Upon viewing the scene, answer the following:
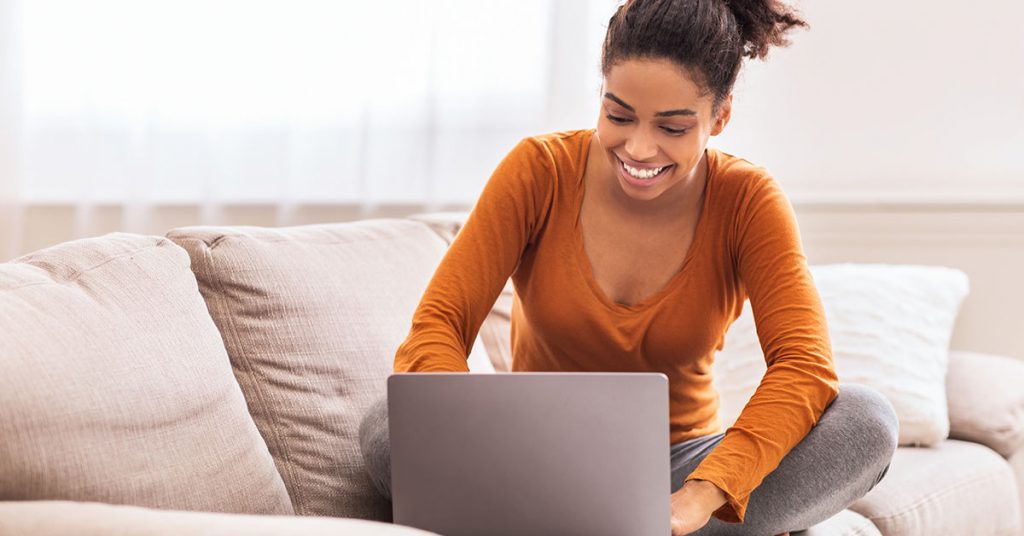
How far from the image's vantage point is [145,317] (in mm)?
1340

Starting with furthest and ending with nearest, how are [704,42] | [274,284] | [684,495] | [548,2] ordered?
[548,2] → [274,284] → [704,42] → [684,495]

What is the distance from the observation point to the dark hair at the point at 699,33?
1.51 metres

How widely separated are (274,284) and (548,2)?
1.25 meters

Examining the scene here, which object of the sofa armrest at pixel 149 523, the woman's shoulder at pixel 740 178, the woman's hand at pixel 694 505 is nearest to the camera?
the sofa armrest at pixel 149 523

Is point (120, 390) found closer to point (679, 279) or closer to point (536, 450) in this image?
point (536, 450)

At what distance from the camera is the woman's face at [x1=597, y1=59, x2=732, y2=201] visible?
1.50m

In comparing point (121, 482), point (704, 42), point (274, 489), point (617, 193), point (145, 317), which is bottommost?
point (274, 489)

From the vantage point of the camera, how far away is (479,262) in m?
1.60

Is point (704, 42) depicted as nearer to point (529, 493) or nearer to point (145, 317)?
point (529, 493)

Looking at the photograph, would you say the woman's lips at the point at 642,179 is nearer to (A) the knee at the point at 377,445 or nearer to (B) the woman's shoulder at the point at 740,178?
(B) the woman's shoulder at the point at 740,178

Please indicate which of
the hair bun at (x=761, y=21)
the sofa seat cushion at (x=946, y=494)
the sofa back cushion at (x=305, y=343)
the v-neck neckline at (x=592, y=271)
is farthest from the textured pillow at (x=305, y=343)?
the sofa seat cushion at (x=946, y=494)

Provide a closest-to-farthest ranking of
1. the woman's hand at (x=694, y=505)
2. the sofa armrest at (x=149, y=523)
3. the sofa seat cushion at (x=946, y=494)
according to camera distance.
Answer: the sofa armrest at (x=149, y=523)
the woman's hand at (x=694, y=505)
the sofa seat cushion at (x=946, y=494)

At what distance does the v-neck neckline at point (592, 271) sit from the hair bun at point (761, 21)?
0.20 meters

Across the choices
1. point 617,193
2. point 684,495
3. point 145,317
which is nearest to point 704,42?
point 617,193
